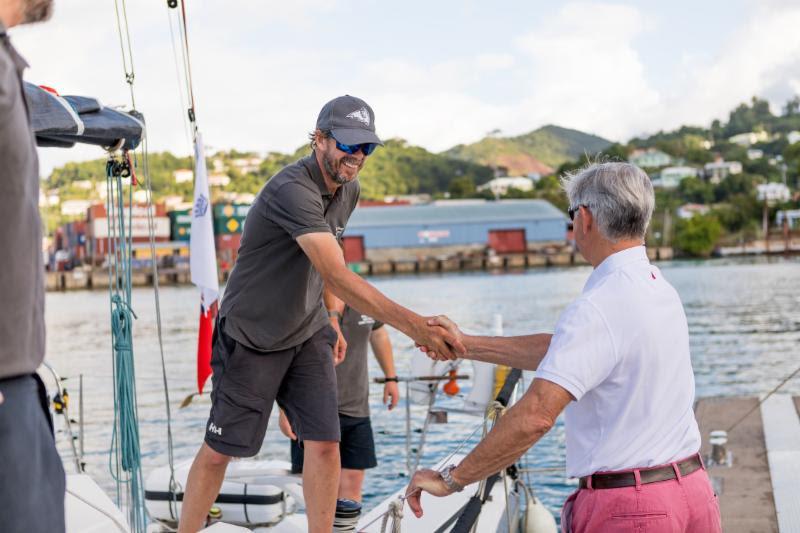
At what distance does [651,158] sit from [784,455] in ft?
599

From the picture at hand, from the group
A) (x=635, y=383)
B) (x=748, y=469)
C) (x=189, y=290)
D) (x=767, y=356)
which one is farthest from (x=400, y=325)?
(x=189, y=290)

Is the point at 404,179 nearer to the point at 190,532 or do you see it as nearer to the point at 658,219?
the point at 658,219

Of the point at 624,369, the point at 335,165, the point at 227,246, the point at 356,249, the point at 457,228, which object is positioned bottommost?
the point at 356,249

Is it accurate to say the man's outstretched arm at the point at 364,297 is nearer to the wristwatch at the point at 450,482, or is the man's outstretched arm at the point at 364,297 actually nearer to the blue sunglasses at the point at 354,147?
the blue sunglasses at the point at 354,147

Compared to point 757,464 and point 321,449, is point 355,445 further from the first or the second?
point 757,464

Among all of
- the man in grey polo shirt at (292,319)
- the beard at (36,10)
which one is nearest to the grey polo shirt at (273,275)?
the man in grey polo shirt at (292,319)

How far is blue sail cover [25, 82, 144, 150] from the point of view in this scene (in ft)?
9.98

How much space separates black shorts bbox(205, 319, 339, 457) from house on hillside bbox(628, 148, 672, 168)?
18016 cm

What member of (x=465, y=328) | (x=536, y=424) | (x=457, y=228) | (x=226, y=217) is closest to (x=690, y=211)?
(x=457, y=228)

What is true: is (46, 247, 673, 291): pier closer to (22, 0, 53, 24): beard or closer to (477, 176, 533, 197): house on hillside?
(477, 176, 533, 197): house on hillside

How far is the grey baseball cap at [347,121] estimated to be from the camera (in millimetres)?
3584

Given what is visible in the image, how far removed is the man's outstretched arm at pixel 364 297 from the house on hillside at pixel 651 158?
180472 millimetres

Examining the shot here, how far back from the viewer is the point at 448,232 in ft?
343

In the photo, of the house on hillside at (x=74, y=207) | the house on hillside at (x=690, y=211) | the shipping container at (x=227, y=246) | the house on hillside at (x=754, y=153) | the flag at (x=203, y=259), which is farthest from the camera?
the house on hillside at (x=754, y=153)
